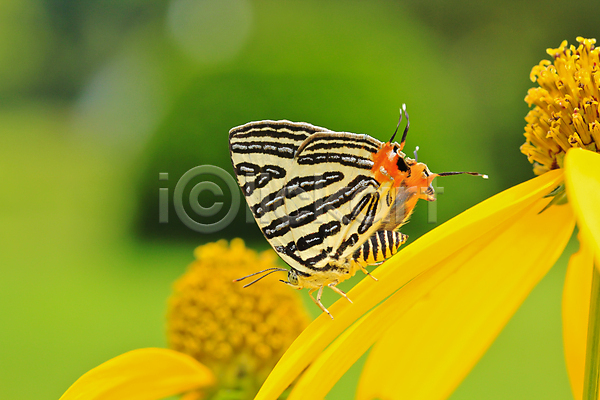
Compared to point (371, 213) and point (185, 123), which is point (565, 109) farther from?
point (185, 123)

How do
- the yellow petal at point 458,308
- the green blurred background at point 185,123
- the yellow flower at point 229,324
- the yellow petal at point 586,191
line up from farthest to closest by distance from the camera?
the green blurred background at point 185,123 → the yellow flower at point 229,324 → the yellow petal at point 458,308 → the yellow petal at point 586,191

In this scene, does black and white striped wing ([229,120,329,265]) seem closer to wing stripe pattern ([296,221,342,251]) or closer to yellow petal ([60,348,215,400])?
wing stripe pattern ([296,221,342,251])

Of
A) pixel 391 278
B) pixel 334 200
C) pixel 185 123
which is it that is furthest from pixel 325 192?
pixel 185 123

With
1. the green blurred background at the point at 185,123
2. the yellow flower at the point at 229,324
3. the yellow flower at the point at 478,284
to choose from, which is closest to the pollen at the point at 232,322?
the yellow flower at the point at 229,324

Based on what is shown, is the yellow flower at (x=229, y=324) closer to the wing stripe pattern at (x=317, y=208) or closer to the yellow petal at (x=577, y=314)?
the wing stripe pattern at (x=317, y=208)

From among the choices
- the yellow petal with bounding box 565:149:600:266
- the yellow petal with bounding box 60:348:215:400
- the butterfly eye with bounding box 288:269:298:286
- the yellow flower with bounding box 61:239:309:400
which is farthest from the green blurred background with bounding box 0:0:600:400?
the yellow petal with bounding box 565:149:600:266

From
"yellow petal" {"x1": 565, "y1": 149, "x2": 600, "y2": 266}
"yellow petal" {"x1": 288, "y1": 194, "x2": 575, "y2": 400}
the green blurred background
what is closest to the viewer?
"yellow petal" {"x1": 565, "y1": 149, "x2": 600, "y2": 266}

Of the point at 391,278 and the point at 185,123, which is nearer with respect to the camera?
the point at 391,278
